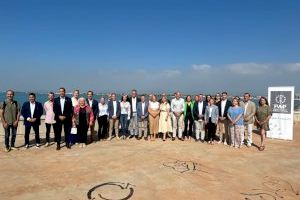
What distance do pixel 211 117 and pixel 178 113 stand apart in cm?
130

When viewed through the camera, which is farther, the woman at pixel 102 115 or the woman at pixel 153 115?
the woman at pixel 153 115

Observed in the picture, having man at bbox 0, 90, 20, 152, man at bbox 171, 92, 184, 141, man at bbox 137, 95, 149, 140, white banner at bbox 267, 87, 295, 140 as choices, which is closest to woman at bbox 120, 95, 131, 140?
man at bbox 137, 95, 149, 140

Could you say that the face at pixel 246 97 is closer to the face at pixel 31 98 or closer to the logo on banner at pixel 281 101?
the logo on banner at pixel 281 101

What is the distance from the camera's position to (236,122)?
356 inches

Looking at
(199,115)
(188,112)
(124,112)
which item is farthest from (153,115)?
(199,115)

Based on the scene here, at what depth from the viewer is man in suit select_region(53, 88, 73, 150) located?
8.33 metres

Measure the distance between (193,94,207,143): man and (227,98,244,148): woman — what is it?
1.01m

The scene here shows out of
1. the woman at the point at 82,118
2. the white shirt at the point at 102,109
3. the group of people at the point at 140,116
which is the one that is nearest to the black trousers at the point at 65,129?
the group of people at the point at 140,116

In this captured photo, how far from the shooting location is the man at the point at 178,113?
33.1 ft

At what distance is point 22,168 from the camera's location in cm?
635

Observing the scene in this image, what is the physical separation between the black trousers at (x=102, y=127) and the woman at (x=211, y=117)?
3735 mm

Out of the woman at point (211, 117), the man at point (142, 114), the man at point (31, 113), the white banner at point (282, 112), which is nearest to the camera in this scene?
the man at point (31, 113)

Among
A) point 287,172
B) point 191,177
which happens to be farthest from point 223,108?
point 191,177

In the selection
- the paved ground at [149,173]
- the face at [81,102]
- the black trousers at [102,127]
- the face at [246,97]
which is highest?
the face at [246,97]
